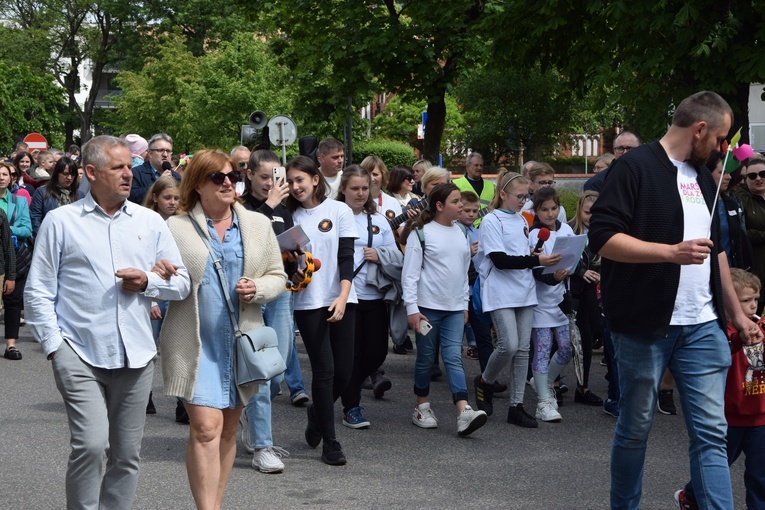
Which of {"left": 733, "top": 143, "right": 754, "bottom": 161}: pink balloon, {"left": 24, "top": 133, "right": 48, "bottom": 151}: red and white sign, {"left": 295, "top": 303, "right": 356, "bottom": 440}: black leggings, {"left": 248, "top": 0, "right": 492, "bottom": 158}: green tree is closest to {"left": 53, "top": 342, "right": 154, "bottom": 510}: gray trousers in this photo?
{"left": 295, "top": 303, "right": 356, "bottom": 440}: black leggings

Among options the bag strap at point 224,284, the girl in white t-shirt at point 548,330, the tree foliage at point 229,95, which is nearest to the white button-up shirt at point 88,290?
the bag strap at point 224,284

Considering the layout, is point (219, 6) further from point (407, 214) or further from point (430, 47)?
point (407, 214)

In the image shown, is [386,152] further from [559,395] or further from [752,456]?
[752,456]

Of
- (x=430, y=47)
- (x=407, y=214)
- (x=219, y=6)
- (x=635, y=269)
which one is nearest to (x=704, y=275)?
(x=635, y=269)

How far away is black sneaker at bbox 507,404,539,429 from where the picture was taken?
326 inches

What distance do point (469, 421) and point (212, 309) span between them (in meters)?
2.86

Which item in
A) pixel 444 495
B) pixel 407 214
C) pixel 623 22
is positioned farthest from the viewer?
pixel 623 22

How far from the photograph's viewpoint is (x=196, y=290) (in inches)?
211

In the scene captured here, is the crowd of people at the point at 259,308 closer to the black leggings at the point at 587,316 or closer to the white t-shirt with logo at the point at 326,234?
the white t-shirt with logo at the point at 326,234

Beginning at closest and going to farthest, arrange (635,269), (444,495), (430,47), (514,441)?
1. (635,269)
2. (444,495)
3. (514,441)
4. (430,47)

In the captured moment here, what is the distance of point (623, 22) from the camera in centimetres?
1488

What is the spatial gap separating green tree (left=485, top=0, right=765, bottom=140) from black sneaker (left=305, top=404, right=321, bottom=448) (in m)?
7.77

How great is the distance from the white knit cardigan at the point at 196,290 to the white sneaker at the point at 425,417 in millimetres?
2931

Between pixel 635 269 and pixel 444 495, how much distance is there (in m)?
1.97
